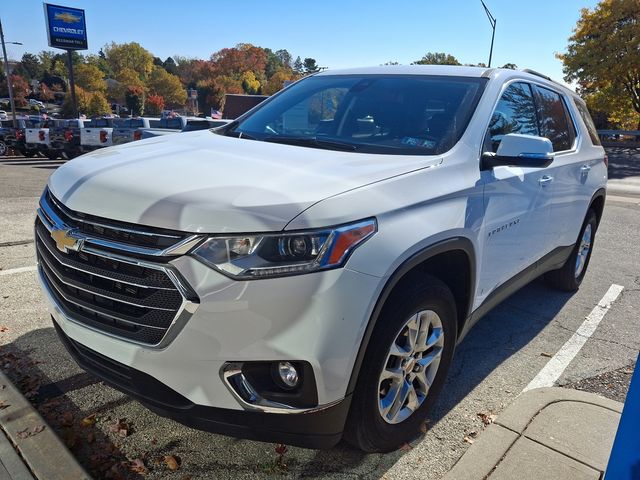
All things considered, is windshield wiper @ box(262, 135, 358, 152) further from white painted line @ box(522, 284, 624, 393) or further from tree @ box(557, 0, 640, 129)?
tree @ box(557, 0, 640, 129)

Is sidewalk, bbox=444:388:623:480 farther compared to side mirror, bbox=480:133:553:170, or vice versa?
side mirror, bbox=480:133:553:170

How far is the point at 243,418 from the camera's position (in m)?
1.95

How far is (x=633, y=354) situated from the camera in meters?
3.76

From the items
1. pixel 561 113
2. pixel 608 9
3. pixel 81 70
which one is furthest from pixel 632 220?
pixel 81 70

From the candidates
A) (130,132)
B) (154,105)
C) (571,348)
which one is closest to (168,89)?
(154,105)

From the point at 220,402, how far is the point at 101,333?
0.58m

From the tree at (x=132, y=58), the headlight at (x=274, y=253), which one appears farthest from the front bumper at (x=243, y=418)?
the tree at (x=132, y=58)

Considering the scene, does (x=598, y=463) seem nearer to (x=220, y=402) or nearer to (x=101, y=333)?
(x=220, y=402)

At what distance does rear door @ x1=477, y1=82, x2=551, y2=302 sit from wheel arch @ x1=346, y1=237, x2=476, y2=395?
15cm

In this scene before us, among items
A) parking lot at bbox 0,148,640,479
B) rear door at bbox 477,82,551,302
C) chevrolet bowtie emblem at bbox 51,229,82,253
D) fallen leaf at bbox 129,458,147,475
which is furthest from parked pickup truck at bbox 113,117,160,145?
fallen leaf at bbox 129,458,147,475

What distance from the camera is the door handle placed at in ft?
11.2

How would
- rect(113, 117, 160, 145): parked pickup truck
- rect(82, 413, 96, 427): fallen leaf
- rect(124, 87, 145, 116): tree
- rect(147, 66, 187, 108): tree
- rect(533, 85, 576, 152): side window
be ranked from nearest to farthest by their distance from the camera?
1. rect(82, 413, 96, 427): fallen leaf
2. rect(533, 85, 576, 152): side window
3. rect(113, 117, 160, 145): parked pickup truck
4. rect(124, 87, 145, 116): tree
5. rect(147, 66, 187, 108): tree

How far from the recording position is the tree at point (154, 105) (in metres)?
91.4

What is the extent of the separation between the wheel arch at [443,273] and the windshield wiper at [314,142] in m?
0.73
